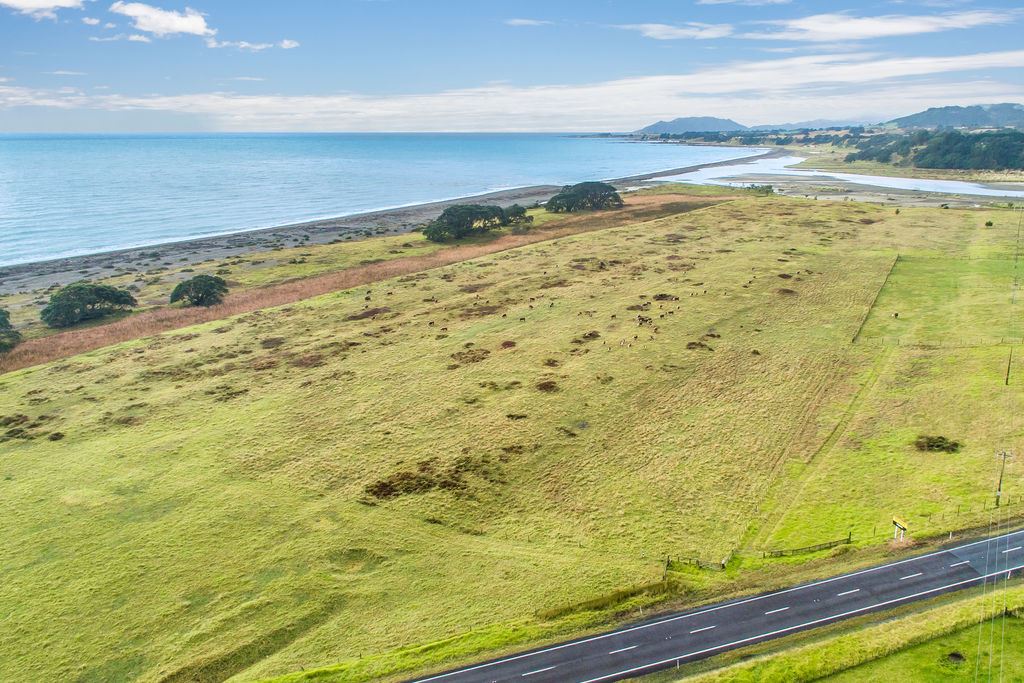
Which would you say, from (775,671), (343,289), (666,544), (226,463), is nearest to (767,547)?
(666,544)

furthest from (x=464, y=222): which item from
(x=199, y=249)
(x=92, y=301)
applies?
(x=92, y=301)

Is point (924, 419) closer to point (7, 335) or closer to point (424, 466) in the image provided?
point (424, 466)

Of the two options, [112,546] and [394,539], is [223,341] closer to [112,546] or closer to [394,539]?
[112,546]

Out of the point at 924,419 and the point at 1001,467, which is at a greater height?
the point at 924,419

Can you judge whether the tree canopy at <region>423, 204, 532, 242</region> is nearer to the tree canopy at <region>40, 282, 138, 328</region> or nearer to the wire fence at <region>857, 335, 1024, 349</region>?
the tree canopy at <region>40, 282, 138, 328</region>

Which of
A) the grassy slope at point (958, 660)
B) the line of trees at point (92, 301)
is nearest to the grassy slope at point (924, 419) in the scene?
the grassy slope at point (958, 660)

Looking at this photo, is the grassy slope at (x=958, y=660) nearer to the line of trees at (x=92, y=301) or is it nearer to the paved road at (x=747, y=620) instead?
the paved road at (x=747, y=620)
